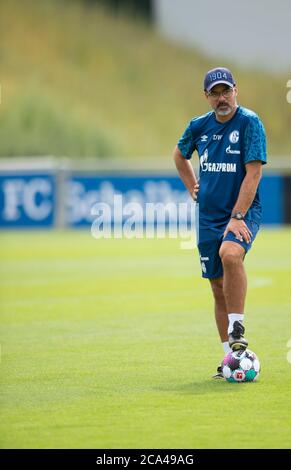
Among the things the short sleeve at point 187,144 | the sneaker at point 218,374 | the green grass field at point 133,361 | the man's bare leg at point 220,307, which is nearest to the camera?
the green grass field at point 133,361

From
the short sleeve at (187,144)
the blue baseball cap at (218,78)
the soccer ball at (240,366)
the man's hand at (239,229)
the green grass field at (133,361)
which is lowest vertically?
the green grass field at (133,361)

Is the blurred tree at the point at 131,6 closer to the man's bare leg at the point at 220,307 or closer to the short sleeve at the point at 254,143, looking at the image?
the man's bare leg at the point at 220,307

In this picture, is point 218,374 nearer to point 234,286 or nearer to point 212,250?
point 234,286

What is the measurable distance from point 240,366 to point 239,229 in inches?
39.6

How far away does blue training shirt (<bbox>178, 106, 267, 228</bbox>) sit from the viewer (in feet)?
29.6

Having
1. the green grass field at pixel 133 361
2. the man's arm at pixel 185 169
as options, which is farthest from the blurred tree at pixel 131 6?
the man's arm at pixel 185 169

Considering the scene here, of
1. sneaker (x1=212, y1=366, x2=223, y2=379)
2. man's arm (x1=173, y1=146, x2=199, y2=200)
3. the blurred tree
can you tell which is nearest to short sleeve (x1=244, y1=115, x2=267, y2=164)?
man's arm (x1=173, y1=146, x2=199, y2=200)

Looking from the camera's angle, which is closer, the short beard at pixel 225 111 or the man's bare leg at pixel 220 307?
Result: the short beard at pixel 225 111

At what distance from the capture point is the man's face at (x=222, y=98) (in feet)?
29.3

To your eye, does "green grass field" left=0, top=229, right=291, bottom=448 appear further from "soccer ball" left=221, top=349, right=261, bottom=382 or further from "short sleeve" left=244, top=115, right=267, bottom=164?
"short sleeve" left=244, top=115, right=267, bottom=164

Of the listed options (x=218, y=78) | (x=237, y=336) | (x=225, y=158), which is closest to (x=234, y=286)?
(x=237, y=336)

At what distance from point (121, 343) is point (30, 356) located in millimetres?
1134

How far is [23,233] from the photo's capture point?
32125 millimetres

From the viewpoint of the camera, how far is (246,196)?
29.3ft
